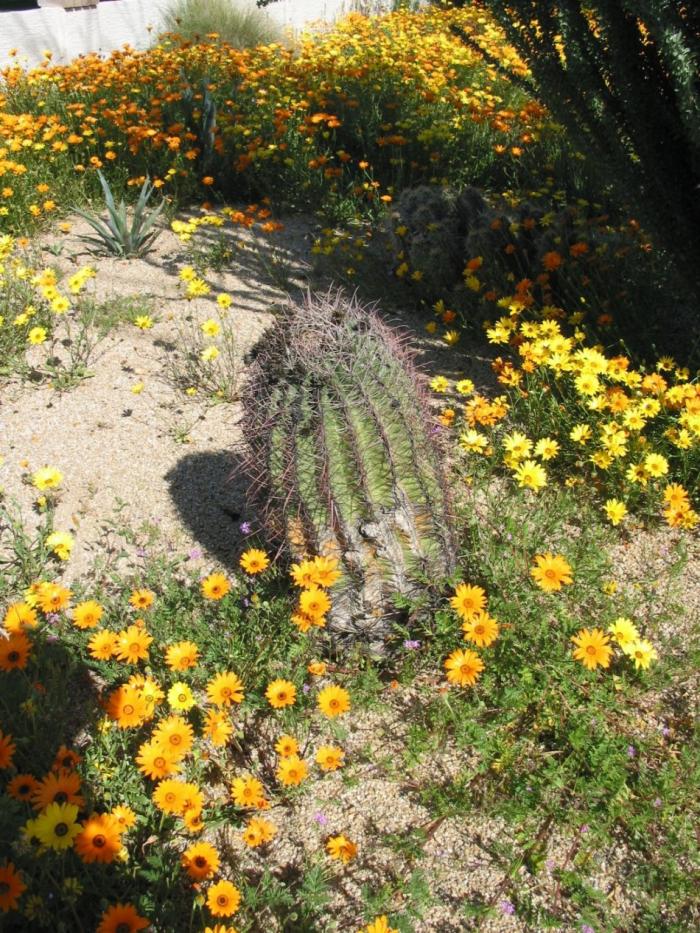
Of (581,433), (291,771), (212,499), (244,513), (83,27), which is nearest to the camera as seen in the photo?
(291,771)

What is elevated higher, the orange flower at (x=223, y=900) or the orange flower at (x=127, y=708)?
the orange flower at (x=127, y=708)

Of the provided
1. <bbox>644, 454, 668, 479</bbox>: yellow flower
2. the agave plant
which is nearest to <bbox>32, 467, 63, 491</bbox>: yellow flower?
<bbox>644, 454, 668, 479</bbox>: yellow flower

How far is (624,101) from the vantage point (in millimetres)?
3537

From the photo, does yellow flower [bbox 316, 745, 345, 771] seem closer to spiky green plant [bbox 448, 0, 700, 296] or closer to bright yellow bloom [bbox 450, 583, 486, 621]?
bright yellow bloom [bbox 450, 583, 486, 621]


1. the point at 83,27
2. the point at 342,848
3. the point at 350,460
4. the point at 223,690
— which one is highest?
the point at 83,27

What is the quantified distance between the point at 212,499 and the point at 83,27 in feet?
31.2

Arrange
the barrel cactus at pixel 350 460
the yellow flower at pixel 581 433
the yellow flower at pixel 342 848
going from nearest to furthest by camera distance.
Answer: the yellow flower at pixel 342 848 < the barrel cactus at pixel 350 460 < the yellow flower at pixel 581 433

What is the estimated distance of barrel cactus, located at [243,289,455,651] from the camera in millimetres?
2445

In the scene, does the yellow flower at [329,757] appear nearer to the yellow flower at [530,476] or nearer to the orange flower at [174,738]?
the orange flower at [174,738]

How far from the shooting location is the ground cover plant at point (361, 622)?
83.9 inches

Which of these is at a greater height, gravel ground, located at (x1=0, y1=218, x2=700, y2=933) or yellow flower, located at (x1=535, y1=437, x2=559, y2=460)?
yellow flower, located at (x1=535, y1=437, x2=559, y2=460)

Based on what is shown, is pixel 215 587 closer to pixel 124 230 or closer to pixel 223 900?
pixel 223 900

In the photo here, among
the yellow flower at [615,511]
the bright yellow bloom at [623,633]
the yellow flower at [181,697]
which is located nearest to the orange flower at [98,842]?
the yellow flower at [181,697]

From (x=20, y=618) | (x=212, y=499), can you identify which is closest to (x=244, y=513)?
(x=212, y=499)
